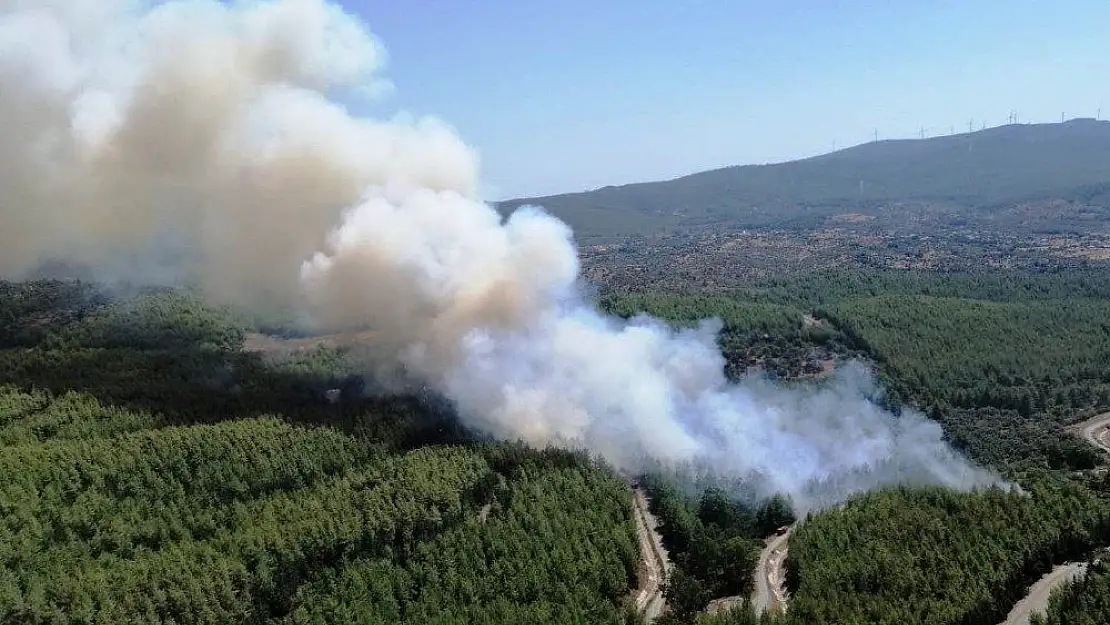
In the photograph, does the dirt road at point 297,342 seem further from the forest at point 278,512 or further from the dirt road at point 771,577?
the dirt road at point 771,577

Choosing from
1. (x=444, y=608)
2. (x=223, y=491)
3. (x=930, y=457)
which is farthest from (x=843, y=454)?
(x=223, y=491)

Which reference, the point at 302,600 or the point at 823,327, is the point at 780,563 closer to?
the point at 302,600

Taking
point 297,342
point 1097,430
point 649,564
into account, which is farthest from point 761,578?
point 297,342

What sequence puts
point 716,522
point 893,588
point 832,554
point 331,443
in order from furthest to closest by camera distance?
point 331,443 → point 716,522 → point 832,554 → point 893,588

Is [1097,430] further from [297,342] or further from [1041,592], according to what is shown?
[297,342]

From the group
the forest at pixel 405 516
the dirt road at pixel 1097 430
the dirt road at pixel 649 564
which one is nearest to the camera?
the forest at pixel 405 516

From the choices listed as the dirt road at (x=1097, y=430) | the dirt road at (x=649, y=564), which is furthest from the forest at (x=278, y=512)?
the dirt road at (x=1097, y=430)

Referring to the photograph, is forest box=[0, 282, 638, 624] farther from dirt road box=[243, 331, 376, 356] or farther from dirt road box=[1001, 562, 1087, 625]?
dirt road box=[1001, 562, 1087, 625]
